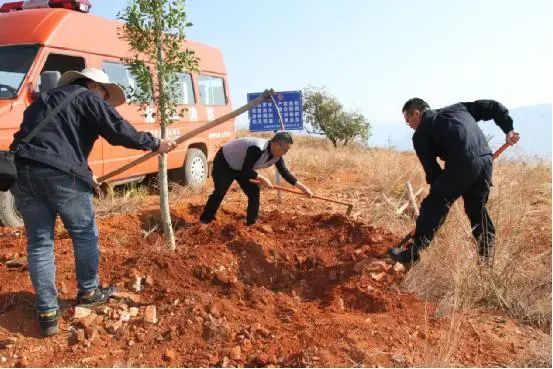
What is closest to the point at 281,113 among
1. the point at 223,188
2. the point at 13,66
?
the point at 223,188

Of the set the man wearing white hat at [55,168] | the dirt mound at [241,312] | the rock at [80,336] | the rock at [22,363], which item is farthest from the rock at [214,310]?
the rock at [22,363]

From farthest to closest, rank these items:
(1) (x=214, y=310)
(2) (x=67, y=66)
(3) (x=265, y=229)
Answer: (2) (x=67, y=66)
(3) (x=265, y=229)
(1) (x=214, y=310)

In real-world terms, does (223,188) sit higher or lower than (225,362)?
higher

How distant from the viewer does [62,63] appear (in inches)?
232

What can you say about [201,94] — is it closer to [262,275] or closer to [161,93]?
[161,93]

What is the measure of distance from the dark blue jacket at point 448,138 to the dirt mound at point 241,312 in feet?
3.19

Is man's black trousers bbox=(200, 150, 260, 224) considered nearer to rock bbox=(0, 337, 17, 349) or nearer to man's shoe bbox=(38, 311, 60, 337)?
man's shoe bbox=(38, 311, 60, 337)

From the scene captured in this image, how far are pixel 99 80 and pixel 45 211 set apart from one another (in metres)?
0.93

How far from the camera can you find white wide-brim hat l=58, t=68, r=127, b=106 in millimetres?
3269

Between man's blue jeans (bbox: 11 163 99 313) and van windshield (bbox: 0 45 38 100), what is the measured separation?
2695mm

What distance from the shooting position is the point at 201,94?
8578 mm

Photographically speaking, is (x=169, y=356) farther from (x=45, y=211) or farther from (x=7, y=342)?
(x=45, y=211)

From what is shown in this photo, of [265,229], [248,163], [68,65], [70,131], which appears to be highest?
[68,65]

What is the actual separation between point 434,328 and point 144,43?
3316 mm
